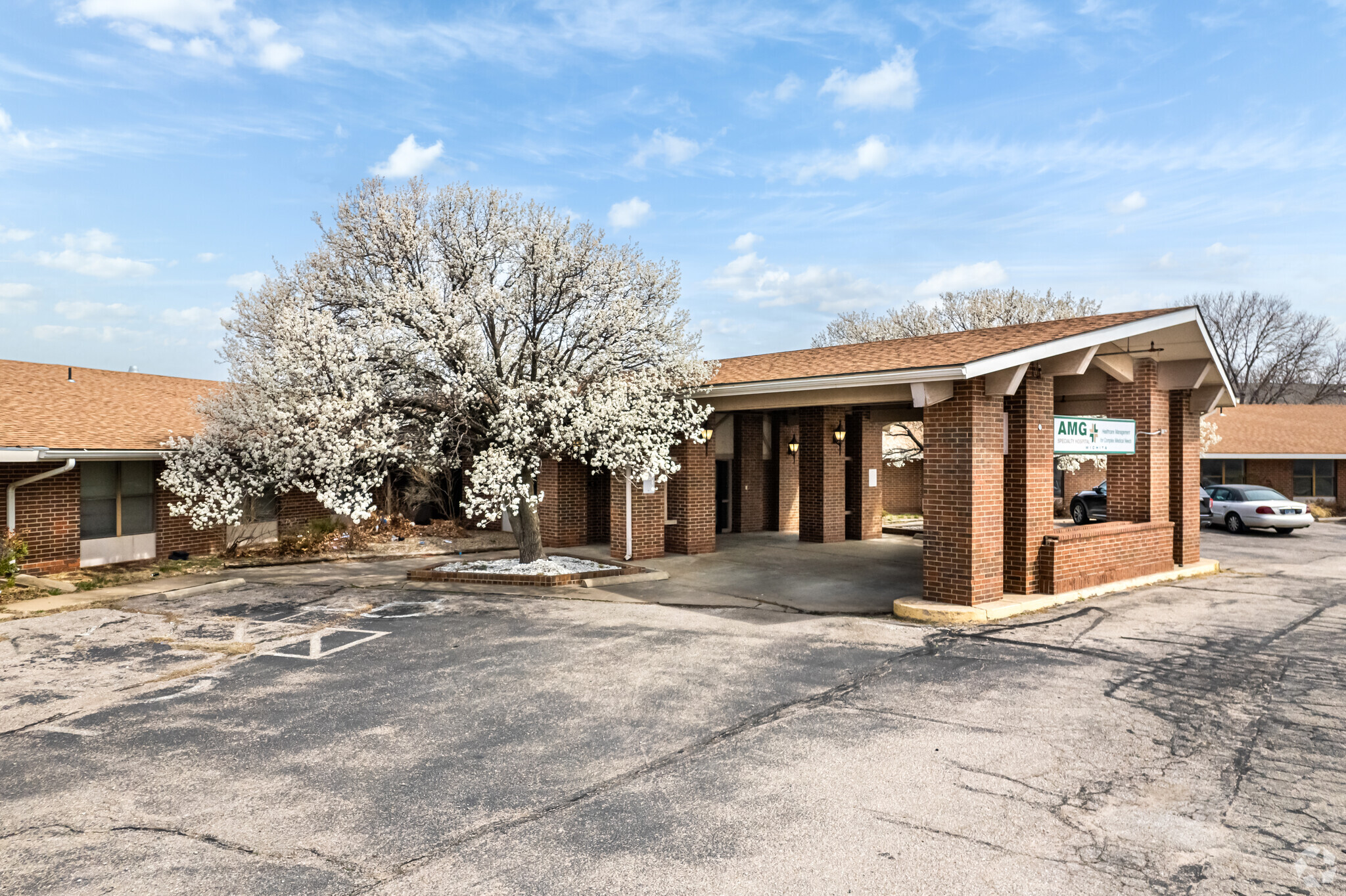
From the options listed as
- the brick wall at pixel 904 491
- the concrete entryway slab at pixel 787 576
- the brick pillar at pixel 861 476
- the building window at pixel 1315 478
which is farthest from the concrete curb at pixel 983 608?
the building window at pixel 1315 478

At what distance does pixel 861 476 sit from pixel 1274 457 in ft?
62.7

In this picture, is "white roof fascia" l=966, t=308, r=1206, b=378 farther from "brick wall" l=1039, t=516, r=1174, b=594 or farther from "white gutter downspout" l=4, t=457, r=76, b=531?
"white gutter downspout" l=4, t=457, r=76, b=531

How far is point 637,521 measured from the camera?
15.7 metres

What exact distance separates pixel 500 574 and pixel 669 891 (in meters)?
9.94

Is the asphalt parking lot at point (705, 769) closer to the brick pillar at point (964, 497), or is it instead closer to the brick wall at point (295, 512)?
the brick pillar at point (964, 497)

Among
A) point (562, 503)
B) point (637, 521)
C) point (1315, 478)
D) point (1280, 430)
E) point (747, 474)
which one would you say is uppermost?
point (1280, 430)

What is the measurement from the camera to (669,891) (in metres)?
3.94

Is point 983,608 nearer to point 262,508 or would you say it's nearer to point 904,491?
point 262,508

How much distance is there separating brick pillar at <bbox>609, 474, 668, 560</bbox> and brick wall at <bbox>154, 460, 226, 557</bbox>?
8.32m

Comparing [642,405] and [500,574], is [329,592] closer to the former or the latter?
[500,574]

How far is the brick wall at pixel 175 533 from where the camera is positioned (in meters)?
15.5

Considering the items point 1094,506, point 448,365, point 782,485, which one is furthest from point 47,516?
point 1094,506

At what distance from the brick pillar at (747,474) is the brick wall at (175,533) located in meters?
11.9

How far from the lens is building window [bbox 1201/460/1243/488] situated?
29703 mm
